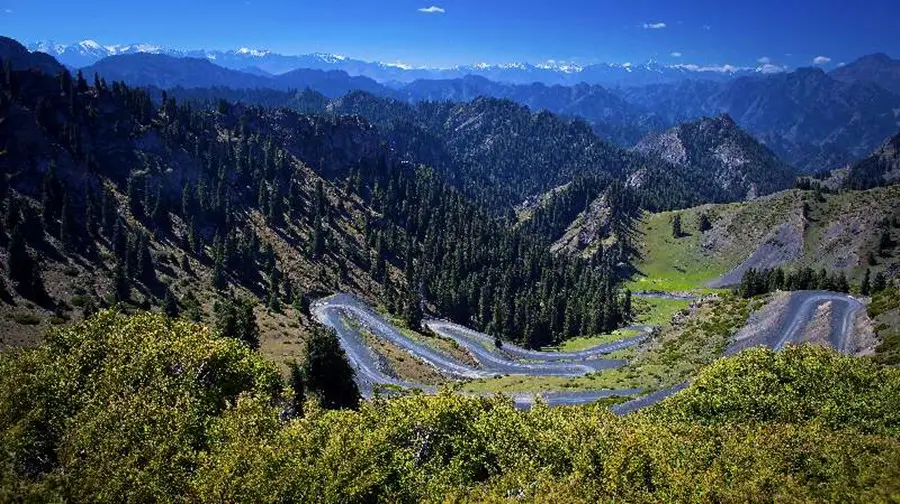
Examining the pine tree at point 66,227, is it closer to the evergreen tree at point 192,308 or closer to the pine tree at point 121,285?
the pine tree at point 121,285

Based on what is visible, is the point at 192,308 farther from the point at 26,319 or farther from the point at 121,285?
the point at 26,319

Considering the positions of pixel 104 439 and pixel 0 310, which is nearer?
pixel 104 439

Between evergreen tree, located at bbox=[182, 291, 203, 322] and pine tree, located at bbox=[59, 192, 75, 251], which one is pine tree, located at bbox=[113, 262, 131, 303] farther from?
pine tree, located at bbox=[59, 192, 75, 251]

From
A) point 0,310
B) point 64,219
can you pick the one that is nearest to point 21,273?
point 0,310

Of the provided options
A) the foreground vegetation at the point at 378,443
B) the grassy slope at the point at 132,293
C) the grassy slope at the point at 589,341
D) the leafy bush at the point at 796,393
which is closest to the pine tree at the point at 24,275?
the grassy slope at the point at 132,293

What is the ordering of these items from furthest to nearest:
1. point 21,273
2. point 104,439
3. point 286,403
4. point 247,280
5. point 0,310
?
point 247,280, point 21,273, point 0,310, point 286,403, point 104,439

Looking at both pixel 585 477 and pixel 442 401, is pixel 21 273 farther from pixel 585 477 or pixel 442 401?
pixel 585 477

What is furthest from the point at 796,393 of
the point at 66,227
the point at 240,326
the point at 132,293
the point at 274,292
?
the point at 66,227

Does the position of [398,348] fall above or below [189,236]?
below
